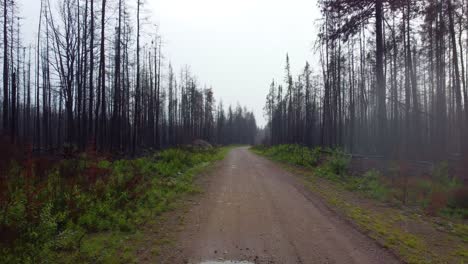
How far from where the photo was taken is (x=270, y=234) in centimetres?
550

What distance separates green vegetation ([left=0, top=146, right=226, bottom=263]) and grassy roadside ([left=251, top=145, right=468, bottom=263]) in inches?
185

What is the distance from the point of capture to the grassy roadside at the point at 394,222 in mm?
4867

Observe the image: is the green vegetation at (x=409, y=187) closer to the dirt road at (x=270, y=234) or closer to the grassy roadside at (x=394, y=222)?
the grassy roadside at (x=394, y=222)

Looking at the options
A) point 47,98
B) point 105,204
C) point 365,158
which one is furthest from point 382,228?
point 47,98

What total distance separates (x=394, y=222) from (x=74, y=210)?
7.22 metres

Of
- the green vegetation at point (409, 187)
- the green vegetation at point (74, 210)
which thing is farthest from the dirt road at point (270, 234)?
the green vegetation at point (409, 187)

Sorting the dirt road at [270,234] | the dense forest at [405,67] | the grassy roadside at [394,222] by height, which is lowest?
the grassy roadside at [394,222]

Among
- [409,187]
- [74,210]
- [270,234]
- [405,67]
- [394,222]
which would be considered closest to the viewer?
[270,234]

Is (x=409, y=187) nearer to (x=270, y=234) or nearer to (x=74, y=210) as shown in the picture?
(x=270, y=234)

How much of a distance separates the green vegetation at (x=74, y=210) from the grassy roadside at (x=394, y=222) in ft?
15.4

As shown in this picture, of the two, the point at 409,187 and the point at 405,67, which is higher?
the point at 405,67

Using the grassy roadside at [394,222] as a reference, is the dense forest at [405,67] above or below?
above

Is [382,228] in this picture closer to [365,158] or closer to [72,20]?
[365,158]

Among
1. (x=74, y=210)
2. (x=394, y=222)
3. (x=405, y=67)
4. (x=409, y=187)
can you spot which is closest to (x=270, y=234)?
(x=394, y=222)
